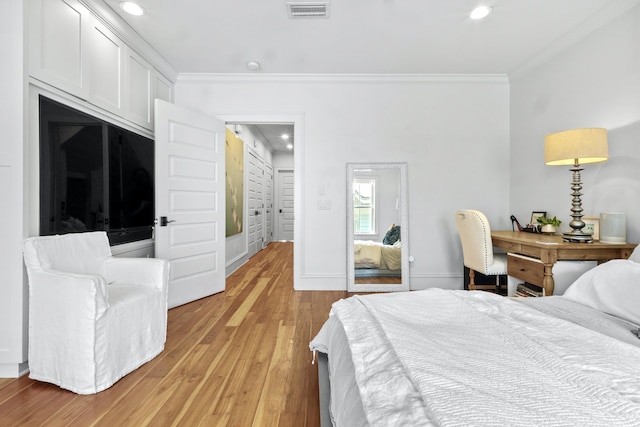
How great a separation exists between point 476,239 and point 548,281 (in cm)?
71

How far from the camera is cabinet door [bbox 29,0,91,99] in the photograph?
5.87ft

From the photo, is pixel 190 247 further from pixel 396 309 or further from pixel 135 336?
pixel 396 309

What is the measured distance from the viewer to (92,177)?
221cm

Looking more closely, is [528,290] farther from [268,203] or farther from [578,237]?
[268,203]

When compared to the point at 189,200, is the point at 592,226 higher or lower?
lower

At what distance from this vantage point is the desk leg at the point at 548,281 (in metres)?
2.09

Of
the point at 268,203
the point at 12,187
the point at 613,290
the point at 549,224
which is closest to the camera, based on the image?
the point at 613,290

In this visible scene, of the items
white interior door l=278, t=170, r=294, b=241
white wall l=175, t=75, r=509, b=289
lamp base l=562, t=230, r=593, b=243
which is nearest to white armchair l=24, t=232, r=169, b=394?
white wall l=175, t=75, r=509, b=289

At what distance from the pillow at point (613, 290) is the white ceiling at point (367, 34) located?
84.5 inches

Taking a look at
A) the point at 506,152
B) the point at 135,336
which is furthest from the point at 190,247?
the point at 506,152

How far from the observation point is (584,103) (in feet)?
8.49

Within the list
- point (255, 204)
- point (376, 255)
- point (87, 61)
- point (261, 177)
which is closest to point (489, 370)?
point (376, 255)

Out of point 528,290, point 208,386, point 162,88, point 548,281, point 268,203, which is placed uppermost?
point 162,88

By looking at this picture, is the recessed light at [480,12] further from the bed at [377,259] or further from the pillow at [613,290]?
the bed at [377,259]
